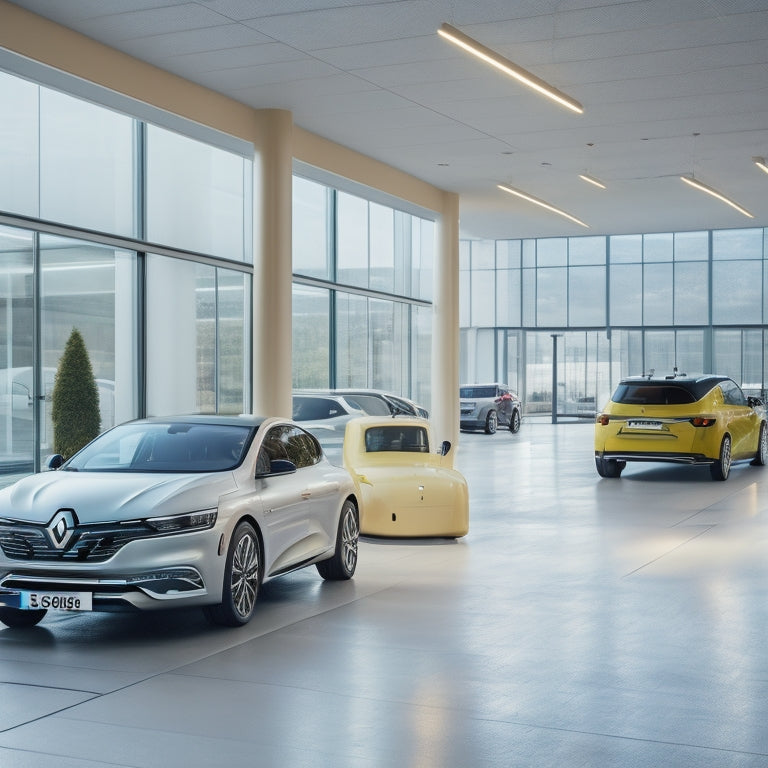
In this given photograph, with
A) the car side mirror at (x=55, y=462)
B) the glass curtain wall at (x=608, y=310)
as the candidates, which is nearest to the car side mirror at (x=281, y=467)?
the car side mirror at (x=55, y=462)

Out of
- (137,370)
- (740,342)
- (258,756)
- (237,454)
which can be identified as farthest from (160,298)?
(740,342)

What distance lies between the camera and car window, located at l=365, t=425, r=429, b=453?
12.4m

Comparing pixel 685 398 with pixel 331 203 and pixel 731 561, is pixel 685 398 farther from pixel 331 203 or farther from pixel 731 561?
pixel 331 203

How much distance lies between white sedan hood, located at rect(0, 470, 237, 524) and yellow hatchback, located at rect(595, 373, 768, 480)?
36.9ft

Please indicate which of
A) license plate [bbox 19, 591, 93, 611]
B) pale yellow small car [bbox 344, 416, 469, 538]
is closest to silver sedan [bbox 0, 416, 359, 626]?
license plate [bbox 19, 591, 93, 611]

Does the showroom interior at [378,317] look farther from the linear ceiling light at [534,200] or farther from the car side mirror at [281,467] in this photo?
the car side mirror at [281,467]

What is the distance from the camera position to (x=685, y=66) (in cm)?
1441

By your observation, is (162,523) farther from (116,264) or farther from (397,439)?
(116,264)

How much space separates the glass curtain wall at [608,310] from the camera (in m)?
37.3

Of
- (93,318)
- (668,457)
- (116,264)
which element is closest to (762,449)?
(668,457)

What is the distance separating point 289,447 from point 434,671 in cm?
303

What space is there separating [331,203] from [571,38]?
11.7 meters

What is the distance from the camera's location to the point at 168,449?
27.5 ft

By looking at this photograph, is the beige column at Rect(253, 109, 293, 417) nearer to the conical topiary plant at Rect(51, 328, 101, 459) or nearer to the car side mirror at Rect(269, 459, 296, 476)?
the conical topiary plant at Rect(51, 328, 101, 459)
